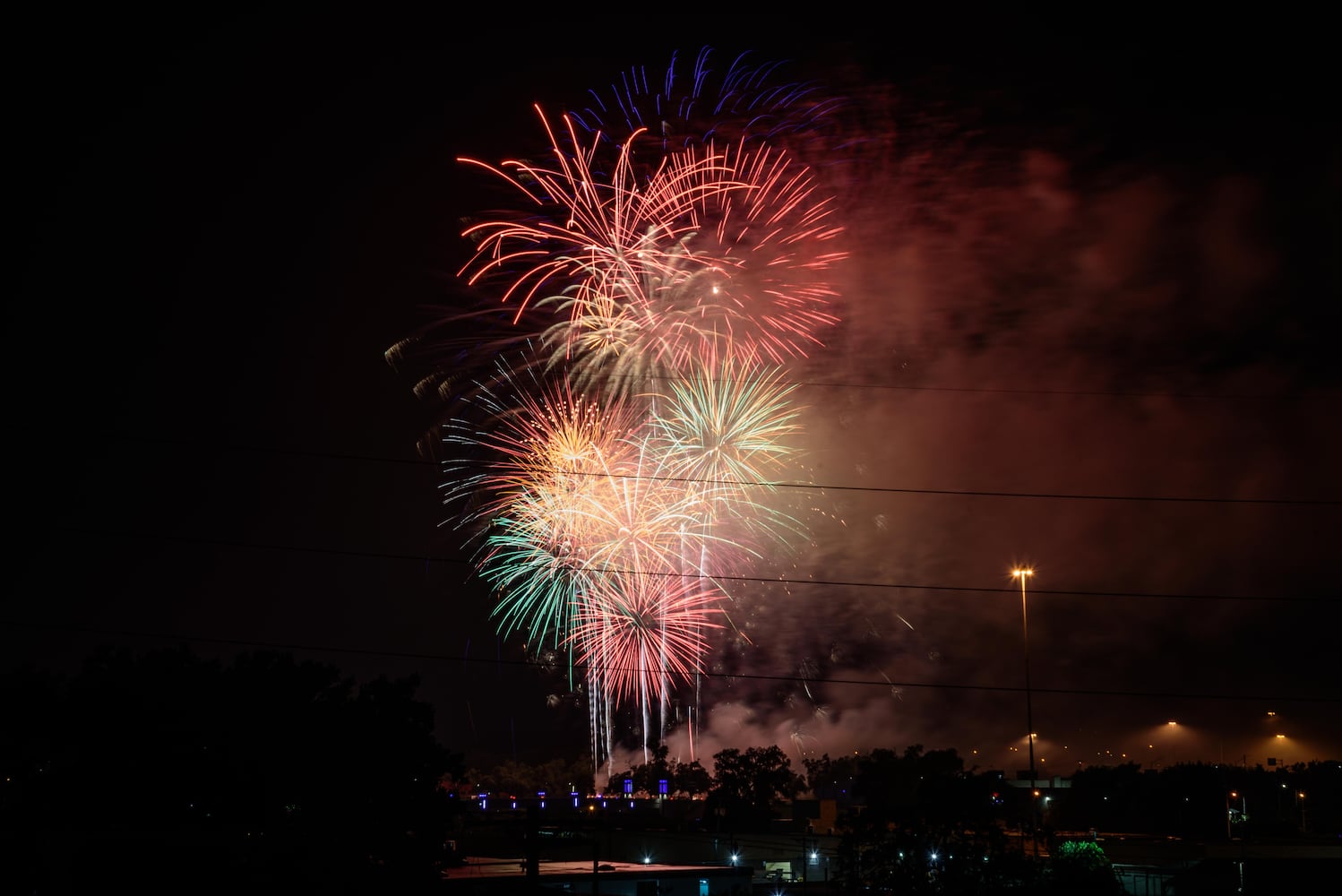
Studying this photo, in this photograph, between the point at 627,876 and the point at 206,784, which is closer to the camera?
the point at 206,784

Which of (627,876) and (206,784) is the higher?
(206,784)

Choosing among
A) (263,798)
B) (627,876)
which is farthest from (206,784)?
(627,876)

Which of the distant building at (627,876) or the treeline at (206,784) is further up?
the treeline at (206,784)

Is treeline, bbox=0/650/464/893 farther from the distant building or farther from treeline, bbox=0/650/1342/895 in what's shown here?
the distant building

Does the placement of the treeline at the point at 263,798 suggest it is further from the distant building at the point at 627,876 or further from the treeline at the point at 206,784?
the distant building at the point at 627,876

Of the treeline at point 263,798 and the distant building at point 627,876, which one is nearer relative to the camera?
the treeline at point 263,798

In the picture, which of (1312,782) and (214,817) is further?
(1312,782)

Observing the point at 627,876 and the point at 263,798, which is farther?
the point at 627,876

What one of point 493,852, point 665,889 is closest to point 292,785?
point 665,889

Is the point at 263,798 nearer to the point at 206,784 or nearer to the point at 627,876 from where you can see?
the point at 206,784

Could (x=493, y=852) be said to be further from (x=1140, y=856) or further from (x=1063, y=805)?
(x=1063, y=805)

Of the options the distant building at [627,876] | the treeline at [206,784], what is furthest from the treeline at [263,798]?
the distant building at [627,876]
